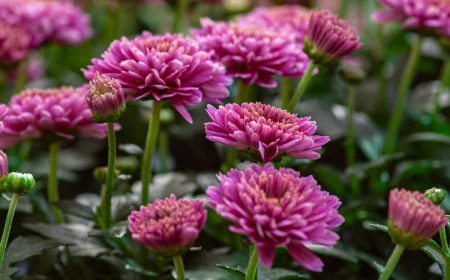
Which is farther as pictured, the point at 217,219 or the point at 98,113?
the point at 217,219

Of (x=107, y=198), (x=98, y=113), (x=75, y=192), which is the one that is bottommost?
(x=75, y=192)

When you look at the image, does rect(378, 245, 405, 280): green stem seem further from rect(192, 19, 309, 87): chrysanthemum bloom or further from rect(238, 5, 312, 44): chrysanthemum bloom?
rect(238, 5, 312, 44): chrysanthemum bloom

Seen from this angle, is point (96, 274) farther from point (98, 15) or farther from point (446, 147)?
point (98, 15)

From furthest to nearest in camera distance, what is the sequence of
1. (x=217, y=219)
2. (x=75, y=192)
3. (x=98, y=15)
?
(x=98, y=15) < (x=75, y=192) < (x=217, y=219)

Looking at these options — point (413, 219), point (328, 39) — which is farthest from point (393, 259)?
point (328, 39)

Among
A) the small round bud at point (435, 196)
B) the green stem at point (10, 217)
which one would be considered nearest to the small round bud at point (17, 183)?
the green stem at point (10, 217)

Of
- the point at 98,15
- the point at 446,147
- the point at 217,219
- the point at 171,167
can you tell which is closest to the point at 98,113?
the point at 217,219
